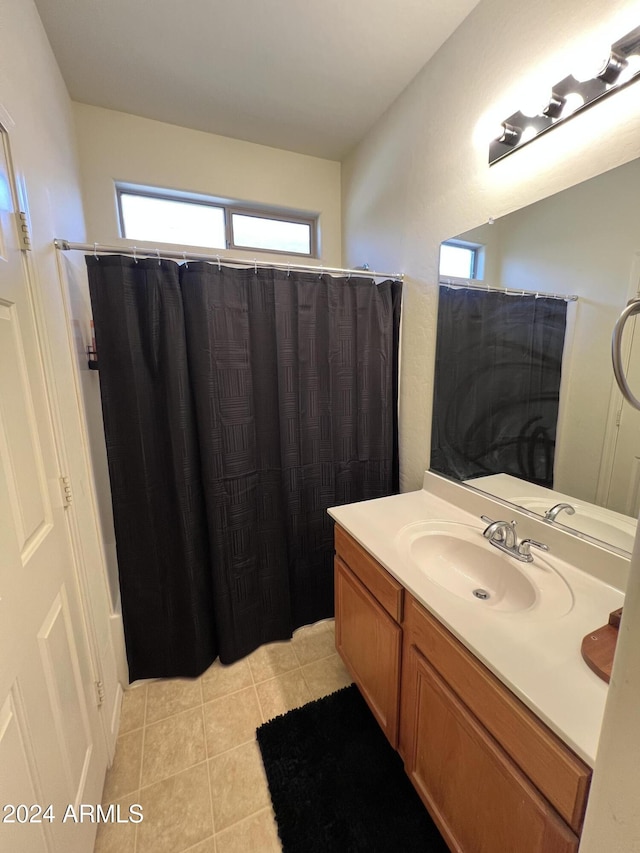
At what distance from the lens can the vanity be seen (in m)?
0.67

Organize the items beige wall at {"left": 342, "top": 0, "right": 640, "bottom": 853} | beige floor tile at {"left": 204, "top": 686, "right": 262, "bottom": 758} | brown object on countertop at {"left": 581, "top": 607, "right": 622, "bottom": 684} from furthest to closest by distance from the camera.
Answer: beige floor tile at {"left": 204, "top": 686, "right": 262, "bottom": 758} < brown object on countertop at {"left": 581, "top": 607, "right": 622, "bottom": 684} < beige wall at {"left": 342, "top": 0, "right": 640, "bottom": 853}

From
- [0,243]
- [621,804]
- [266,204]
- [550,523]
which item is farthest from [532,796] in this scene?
[266,204]

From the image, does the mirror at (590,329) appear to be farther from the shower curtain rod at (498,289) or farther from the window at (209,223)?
the window at (209,223)

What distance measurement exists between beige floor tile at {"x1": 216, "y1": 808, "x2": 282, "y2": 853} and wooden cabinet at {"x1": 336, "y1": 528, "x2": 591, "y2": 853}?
461 mm

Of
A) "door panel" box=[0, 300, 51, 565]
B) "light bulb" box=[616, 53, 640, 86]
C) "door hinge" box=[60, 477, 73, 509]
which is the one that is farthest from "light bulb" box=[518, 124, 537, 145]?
"door hinge" box=[60, 477, 73, 509]

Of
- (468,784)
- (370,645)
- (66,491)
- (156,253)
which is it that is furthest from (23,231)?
(468,784)

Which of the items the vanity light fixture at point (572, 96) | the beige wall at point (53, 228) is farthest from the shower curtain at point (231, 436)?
the vanity light fixture at point (572, 96)

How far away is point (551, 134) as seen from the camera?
1081 millimetres

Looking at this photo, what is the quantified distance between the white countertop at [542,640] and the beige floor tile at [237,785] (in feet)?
3.01

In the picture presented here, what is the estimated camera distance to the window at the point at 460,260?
4.57 feet

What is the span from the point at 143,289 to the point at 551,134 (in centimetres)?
152

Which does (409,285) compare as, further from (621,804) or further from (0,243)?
(621,804)

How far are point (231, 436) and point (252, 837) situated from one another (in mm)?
1351

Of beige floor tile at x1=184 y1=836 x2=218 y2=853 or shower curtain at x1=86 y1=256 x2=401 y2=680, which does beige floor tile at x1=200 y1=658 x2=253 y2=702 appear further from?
beige floor tile at x1=184 y1=836 x2=218 y2=853
